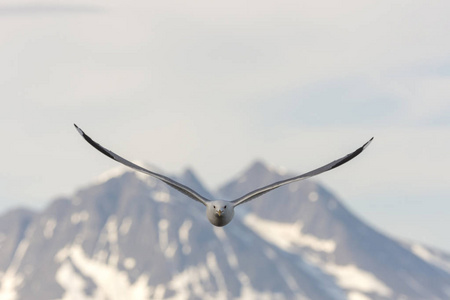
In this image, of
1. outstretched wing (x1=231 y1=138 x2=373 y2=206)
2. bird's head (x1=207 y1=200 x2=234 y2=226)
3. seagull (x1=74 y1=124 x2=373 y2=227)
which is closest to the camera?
bird's head (x1=207 y1=200 x2=234 y2=226)

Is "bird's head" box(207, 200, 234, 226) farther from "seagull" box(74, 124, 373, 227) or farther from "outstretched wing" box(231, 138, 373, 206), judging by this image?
"outstretched wing" box(231, 138, 373, 206)

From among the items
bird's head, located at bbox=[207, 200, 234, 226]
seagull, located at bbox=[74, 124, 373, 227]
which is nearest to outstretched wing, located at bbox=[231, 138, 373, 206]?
seagull, located at bbox=[74, 124, 373, 227]

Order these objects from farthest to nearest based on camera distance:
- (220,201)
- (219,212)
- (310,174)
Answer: (310,174)
(220,201)
(219,212)

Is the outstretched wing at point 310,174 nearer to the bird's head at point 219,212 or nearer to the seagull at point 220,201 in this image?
the seagull at point 220,201

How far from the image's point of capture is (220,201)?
56.7 metres

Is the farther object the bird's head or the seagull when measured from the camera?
the seagull

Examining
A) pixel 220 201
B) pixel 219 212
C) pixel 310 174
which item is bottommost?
pixel 220 201

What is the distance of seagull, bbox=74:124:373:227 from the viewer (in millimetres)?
55625

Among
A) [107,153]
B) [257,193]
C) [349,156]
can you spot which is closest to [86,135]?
[107,153]

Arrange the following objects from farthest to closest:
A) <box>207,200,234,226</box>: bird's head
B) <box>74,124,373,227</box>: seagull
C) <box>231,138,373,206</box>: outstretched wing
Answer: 1. <box>231,138,373,206</box>: outstretched wing
2. <box>74,124,373,227</box>: seagull
3. <box>207,200,234,226</box>: bird's head

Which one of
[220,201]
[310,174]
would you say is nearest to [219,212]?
[220,201]

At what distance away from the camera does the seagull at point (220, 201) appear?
182 feet

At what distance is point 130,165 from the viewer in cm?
6219

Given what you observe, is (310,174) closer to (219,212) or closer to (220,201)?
(220,201)
